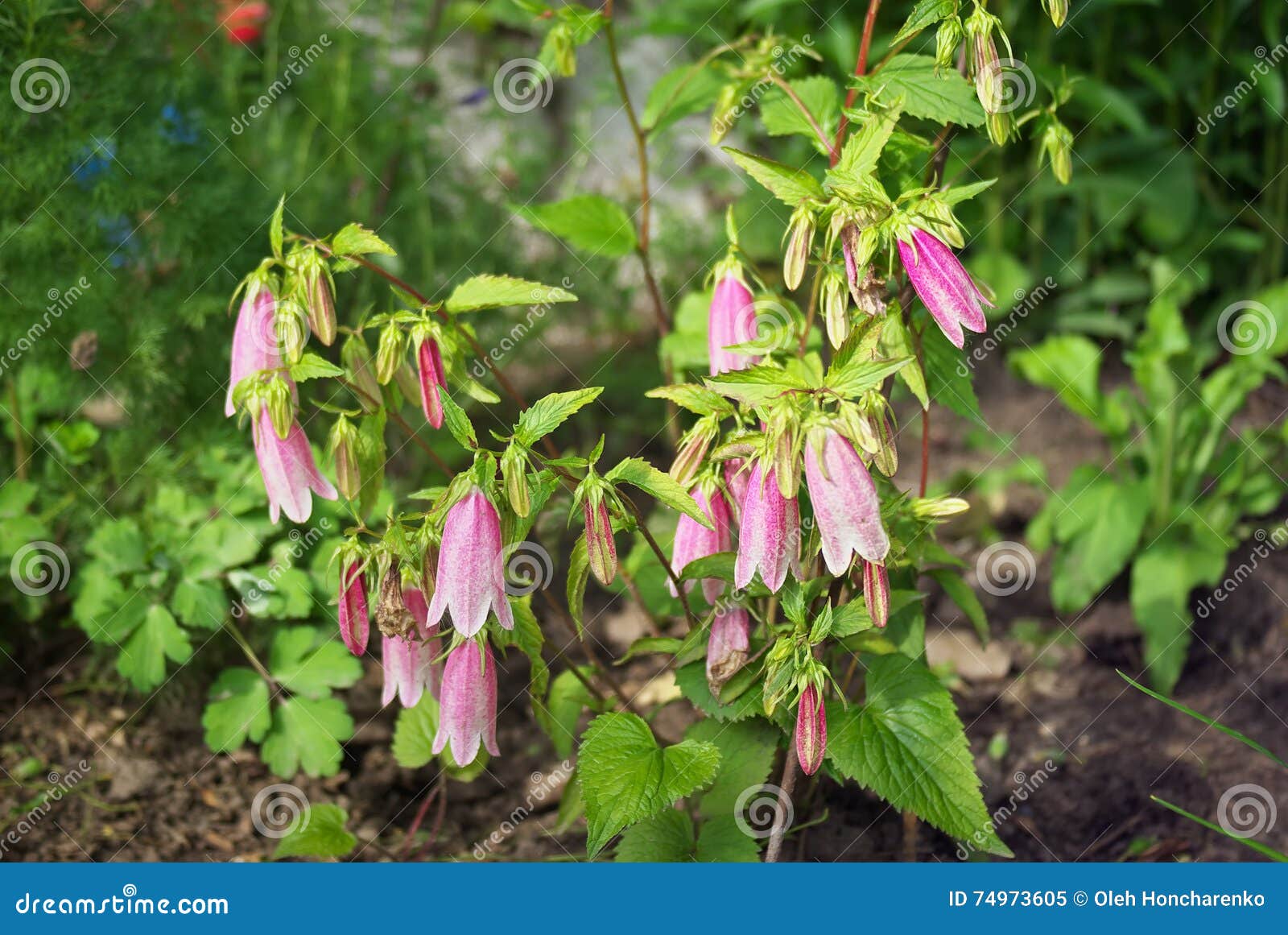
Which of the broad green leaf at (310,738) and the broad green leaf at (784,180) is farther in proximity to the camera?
the broad green leaf at (310,738)

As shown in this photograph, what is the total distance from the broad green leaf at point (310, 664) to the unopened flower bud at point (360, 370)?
Answer: 708 millimetres

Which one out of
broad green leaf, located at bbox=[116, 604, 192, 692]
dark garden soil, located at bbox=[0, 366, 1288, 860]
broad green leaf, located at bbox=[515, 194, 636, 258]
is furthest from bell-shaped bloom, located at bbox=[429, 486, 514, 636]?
broad green leaf, located at bbox=[116, 604, 192, 692]

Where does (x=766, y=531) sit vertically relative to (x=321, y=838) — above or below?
above

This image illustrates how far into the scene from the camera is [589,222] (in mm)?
2504

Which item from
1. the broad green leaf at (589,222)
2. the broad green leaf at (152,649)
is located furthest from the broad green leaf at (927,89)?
the broad green leaf at (152,649)

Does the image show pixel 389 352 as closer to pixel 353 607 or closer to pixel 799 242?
pixel 353 607

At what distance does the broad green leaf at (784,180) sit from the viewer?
185 centimetres

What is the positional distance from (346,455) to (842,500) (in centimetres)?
82

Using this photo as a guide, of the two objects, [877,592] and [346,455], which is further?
[346,455]

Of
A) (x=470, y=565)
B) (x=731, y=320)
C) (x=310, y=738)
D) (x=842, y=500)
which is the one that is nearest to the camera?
(x=842, y=500)

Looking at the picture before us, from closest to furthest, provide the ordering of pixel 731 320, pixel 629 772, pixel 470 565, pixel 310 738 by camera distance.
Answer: pixel 470 565, pixel 629 772, pixel 731 320, pixel 310 738

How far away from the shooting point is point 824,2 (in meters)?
4.15

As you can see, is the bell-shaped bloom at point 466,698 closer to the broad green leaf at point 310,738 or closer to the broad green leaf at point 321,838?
the broad green leaf at point 321,838

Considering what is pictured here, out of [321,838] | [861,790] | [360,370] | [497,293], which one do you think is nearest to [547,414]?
[497,293]
